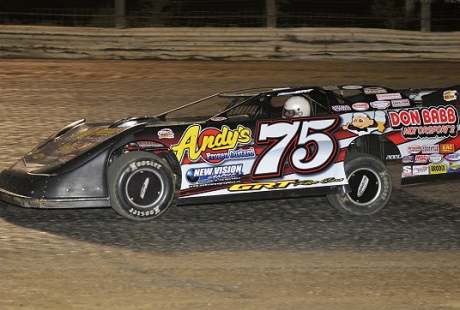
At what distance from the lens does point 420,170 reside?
8086 mm

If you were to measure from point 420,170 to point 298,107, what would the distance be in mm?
1309

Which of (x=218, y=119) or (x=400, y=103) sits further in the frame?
(x=400, y=103)

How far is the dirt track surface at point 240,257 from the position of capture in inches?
220

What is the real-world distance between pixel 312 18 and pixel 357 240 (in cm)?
1574

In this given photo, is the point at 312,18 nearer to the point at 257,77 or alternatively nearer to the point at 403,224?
the point at 257,77

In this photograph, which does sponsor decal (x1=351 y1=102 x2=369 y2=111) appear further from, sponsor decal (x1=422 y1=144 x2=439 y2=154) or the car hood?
the car hood

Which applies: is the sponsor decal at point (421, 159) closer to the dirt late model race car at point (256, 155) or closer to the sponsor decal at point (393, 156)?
the dirt late model race car at point (256, 155)

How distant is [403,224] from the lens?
7664 mm

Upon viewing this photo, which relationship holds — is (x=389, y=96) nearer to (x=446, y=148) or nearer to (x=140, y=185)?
(x=446, y=148)

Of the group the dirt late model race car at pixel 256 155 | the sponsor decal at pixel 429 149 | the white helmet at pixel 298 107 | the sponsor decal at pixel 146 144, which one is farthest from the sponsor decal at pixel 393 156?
the sponsor decal at pixel 146 144

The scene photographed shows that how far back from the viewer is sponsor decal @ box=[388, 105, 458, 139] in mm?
7980

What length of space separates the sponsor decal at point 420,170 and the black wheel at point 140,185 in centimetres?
232

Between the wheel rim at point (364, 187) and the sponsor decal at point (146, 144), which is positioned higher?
the sponsor decal at point (146, 144)

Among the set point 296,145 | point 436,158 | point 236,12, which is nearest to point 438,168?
point 436,158
